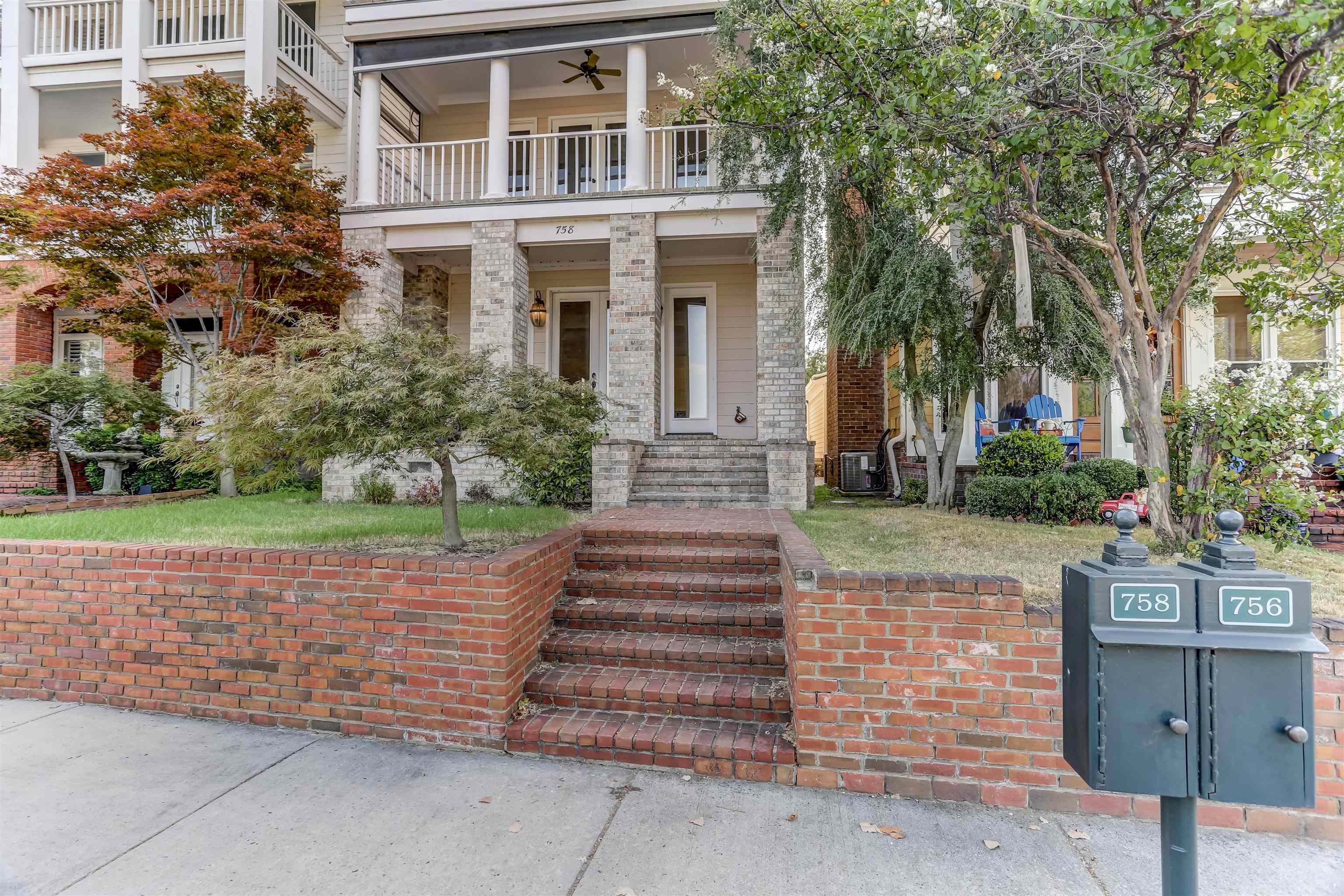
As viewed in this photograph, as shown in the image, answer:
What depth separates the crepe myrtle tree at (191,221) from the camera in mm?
6645

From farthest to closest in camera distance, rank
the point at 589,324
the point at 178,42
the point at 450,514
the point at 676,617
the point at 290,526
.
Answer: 1. the point at 589,324
2. the point at 178,42
3. the point at 290,526
4. the point at 450,514
5. the point at 676,617

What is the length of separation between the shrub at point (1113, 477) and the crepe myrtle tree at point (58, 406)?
10325 mm

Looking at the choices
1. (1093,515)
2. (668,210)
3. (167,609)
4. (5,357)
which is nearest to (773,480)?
(1093,515)

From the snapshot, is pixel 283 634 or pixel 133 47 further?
pixel 133 47

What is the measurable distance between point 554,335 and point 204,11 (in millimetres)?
8005

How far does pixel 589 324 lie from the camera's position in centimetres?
973

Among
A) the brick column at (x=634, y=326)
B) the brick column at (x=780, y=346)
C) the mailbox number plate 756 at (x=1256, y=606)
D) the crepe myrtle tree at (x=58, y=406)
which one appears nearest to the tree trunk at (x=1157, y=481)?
the mailbox number plate 756 at (x=1256, y=606)

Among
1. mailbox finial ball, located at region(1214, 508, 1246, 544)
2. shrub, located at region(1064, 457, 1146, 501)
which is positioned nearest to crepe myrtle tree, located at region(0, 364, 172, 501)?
mailbox finial ball, located at region(1214, 508, 1246, 544)

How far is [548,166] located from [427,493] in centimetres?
573

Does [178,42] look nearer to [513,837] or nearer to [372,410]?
[372,410]

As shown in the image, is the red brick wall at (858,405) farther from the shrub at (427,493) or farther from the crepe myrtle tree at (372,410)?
the crepe myrtle tree at (372,410)

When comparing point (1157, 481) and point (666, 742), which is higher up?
point (1157, 481)

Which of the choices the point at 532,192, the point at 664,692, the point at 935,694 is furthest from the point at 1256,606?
the point at 532,192

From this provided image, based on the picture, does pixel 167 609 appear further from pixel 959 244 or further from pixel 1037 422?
pixel 1037 422
